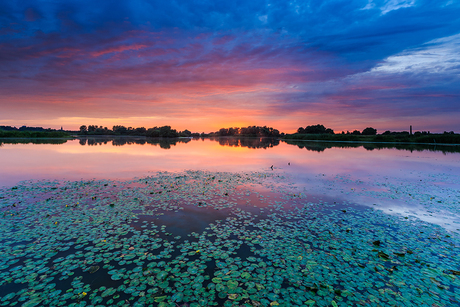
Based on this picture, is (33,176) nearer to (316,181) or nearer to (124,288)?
(124,288)

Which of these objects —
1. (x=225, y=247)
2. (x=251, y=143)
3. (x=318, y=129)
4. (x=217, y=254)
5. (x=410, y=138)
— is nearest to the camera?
(x=217, y=254)

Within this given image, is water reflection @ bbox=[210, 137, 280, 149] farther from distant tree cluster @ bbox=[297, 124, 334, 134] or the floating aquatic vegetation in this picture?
distant tree cluster @ bbox=[297, 124, 334, 134]

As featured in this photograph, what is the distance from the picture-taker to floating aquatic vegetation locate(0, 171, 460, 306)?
434cm

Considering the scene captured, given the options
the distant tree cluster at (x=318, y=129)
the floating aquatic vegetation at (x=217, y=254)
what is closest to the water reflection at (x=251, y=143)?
the floating aquatic vegetation at (x=217, y=254)

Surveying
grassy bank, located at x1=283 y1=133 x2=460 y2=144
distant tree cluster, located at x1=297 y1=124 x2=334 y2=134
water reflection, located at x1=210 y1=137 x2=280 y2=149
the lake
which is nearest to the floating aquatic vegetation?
the lake

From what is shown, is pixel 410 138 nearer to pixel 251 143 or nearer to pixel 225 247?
pixel 251 143

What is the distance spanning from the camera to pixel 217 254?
5855 mm

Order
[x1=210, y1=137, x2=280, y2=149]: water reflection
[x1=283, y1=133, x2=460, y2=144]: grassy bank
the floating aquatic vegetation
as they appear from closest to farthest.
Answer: the floating aquatic vegetation < [x1=210, y1=137, x2=280, y2=149]: water reflection < [x1=283, y1=133, x2=460, y2=144]: grassy bank

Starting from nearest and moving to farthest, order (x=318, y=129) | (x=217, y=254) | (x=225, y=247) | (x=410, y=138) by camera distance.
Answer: (x=217, y=254), (x=225, y=247), (x=410, y=138), (x=318, y=129)

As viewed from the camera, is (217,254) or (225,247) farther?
(225,247)

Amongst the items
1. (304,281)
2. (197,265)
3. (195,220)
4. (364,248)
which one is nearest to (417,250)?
(364,248)

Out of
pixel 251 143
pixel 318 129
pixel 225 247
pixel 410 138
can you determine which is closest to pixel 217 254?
pixel 225 247

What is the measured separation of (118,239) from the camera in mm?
6570

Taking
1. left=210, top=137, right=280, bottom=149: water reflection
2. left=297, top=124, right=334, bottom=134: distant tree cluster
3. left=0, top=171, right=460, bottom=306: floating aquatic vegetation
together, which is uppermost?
left=297, top=124, right=334, bottom=134: distant tree cluster
